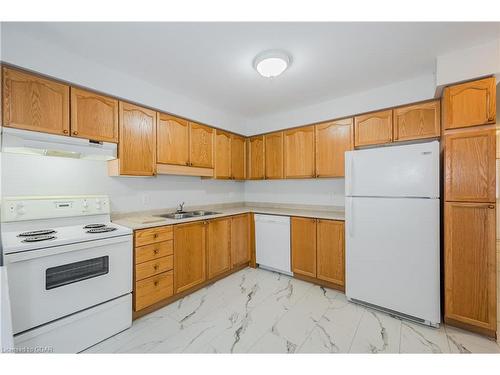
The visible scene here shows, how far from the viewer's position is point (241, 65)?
2.00 metres

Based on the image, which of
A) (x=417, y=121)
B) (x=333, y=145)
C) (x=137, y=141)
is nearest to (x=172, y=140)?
(x=137, y=141)

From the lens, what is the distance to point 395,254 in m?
1.96

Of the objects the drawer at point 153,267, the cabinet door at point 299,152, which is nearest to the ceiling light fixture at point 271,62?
the cabinet door at point 299,152

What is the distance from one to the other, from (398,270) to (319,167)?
4.67 ft

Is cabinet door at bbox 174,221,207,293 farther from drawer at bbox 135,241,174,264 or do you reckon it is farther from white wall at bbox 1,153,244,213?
white wall at bbox 1,153,244,213

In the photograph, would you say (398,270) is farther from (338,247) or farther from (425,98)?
(425,98)

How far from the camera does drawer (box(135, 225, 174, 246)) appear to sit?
76.4 inches

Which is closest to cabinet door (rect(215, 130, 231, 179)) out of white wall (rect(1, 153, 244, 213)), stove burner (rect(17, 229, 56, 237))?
white wall (rect(1, 153, 244, 213))

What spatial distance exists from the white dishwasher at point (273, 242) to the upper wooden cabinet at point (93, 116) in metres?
2.03

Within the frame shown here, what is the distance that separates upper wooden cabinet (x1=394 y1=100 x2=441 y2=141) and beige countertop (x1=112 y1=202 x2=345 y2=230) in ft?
3.64

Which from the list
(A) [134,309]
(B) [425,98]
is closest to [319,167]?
(B) [425,98]

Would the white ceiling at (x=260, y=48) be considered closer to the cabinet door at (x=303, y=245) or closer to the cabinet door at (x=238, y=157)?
the cabinet door at (x=238, y=157)

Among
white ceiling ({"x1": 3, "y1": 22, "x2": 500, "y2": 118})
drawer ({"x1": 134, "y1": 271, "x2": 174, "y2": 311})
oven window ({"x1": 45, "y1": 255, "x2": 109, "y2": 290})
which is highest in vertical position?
white ceiling ({"x1": 3, "y1": 22, "x2": 500, "y2": 118})

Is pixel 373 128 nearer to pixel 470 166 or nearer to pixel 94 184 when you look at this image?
pixel 470 166
